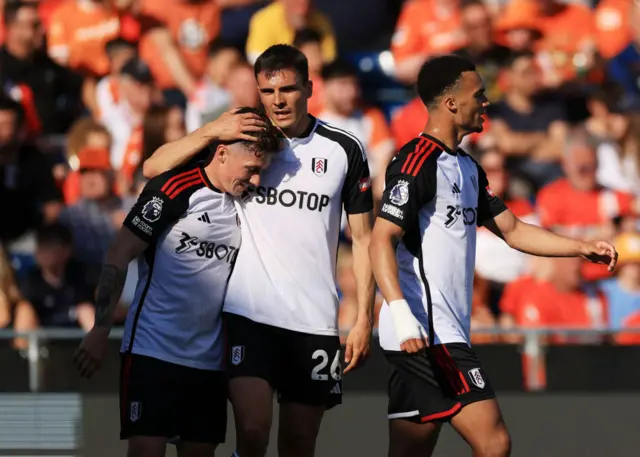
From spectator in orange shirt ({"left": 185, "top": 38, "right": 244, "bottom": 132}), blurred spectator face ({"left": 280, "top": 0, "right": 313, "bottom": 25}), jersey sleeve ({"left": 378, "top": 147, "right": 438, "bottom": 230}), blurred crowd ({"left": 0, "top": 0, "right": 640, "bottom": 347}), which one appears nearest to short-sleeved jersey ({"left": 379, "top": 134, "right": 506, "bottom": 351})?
jersey sleeve ({"left": 378, "top": 147, "right": 438, "bottom": 230})

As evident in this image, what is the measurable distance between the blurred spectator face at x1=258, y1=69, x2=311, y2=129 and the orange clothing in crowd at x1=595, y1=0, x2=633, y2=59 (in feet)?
23.8

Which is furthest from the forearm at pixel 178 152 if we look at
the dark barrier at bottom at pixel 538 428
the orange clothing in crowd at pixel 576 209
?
the orange clothing in crowd at pixel 576 209

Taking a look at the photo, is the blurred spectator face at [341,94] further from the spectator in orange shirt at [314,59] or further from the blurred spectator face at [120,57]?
the blurred spectator face at [120,57]

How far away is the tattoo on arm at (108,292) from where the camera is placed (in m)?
6.28

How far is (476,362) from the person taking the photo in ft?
20.9

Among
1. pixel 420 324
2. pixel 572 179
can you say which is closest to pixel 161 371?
pixel 420 324

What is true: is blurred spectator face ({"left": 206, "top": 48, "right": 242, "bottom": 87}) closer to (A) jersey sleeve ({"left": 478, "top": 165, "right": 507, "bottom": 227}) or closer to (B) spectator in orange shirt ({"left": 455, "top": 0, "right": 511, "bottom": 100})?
(B) spectator in orange shirt ({"left": 455, "top": 0, "right": 511, "bottom": 100})

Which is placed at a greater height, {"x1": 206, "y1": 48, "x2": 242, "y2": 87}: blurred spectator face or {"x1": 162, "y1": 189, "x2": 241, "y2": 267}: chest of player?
{"x1": 206, "y1": 48, "x2": 242, "y2": 87}: blurred spectator face

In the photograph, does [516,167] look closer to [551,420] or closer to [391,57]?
[391,57]

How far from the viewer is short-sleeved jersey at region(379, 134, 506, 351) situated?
6320 millimetres

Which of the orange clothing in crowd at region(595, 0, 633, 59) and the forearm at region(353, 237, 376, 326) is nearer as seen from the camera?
the forearm at region(353, 237, 376, 326)

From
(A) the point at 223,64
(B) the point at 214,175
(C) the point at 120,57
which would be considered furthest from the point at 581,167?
(B) the point at 214,175

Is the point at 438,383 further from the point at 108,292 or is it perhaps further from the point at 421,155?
the point at 108,292

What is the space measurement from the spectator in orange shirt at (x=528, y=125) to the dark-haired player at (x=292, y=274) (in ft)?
17.5
